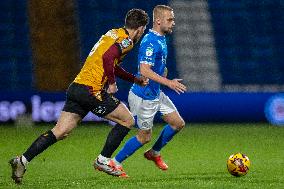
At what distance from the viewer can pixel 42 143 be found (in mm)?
9172

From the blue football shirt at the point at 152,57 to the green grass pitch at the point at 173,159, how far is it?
88cm

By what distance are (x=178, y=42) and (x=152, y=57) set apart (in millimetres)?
10812

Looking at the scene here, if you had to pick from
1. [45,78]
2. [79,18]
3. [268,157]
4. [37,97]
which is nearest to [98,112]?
[268,157]

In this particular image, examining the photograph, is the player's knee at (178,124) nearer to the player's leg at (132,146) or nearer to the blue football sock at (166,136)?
the blue football sock at (166,136)

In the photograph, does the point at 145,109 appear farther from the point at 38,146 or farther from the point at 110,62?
the point at 38,146

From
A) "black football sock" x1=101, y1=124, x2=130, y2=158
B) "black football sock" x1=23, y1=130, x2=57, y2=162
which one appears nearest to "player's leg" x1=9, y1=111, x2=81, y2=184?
"black football sock" x1=23, y1=130, x2=57, y2=162

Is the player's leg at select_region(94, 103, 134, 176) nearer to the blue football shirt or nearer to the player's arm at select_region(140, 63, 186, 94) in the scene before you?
the player's arm at select_region(140, 63, 186, 94)

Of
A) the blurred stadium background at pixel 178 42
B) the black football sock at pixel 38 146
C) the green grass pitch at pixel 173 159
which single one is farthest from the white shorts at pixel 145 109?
the blurred stadium background at pixel 178 42

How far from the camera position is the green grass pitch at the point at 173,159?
30.7 ft

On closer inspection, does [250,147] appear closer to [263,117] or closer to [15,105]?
[263,117]

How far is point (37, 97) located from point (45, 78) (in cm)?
199

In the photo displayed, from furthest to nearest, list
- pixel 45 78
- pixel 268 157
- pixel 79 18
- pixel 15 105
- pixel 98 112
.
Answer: pixel 79 18 < pixel 45 78 < pixel 15 105 < pixel 268 157 < pixel 98 112

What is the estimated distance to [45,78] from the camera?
18.9 m

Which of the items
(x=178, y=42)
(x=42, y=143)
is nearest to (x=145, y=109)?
(x=42, y=143)
